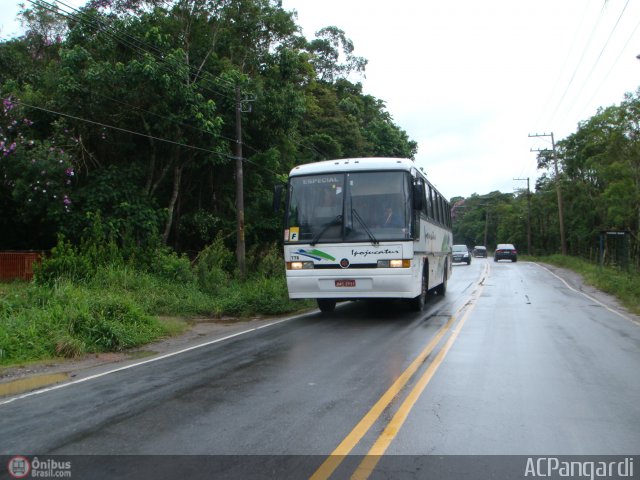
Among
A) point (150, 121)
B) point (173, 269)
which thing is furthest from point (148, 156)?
point (173, 269)

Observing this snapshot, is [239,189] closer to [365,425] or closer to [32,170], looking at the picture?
[32,170]

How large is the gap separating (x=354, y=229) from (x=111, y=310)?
5225 mm

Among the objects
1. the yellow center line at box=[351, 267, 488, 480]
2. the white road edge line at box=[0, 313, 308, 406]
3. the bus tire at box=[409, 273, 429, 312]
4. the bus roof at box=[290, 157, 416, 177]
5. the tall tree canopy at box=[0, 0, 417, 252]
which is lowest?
the white road edge line at box=[0, 313, 308, 406]

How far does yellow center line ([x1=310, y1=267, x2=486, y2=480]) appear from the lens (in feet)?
13.4

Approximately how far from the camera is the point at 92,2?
67.8ft

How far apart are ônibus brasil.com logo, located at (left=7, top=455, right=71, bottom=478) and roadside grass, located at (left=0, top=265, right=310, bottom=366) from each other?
4221mm

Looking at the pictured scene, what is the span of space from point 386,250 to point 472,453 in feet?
23.8

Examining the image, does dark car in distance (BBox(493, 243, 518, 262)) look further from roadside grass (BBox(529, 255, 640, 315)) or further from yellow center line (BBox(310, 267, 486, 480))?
yellow center line (BBox(310, 267, 486, 480))

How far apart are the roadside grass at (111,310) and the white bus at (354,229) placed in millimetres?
2976

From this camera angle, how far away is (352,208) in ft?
38.7

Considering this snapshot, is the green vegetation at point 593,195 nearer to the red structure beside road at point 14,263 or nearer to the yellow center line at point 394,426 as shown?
the yellow center line at point 394,426

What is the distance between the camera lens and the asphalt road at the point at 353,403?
14.8 feet

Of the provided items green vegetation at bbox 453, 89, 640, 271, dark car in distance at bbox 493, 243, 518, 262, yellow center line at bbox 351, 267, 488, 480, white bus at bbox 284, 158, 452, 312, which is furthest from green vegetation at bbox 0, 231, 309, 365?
dark car in distance at bbox 493, 243, 518, 262

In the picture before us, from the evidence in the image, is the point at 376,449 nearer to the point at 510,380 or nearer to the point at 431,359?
the point at 510,380
